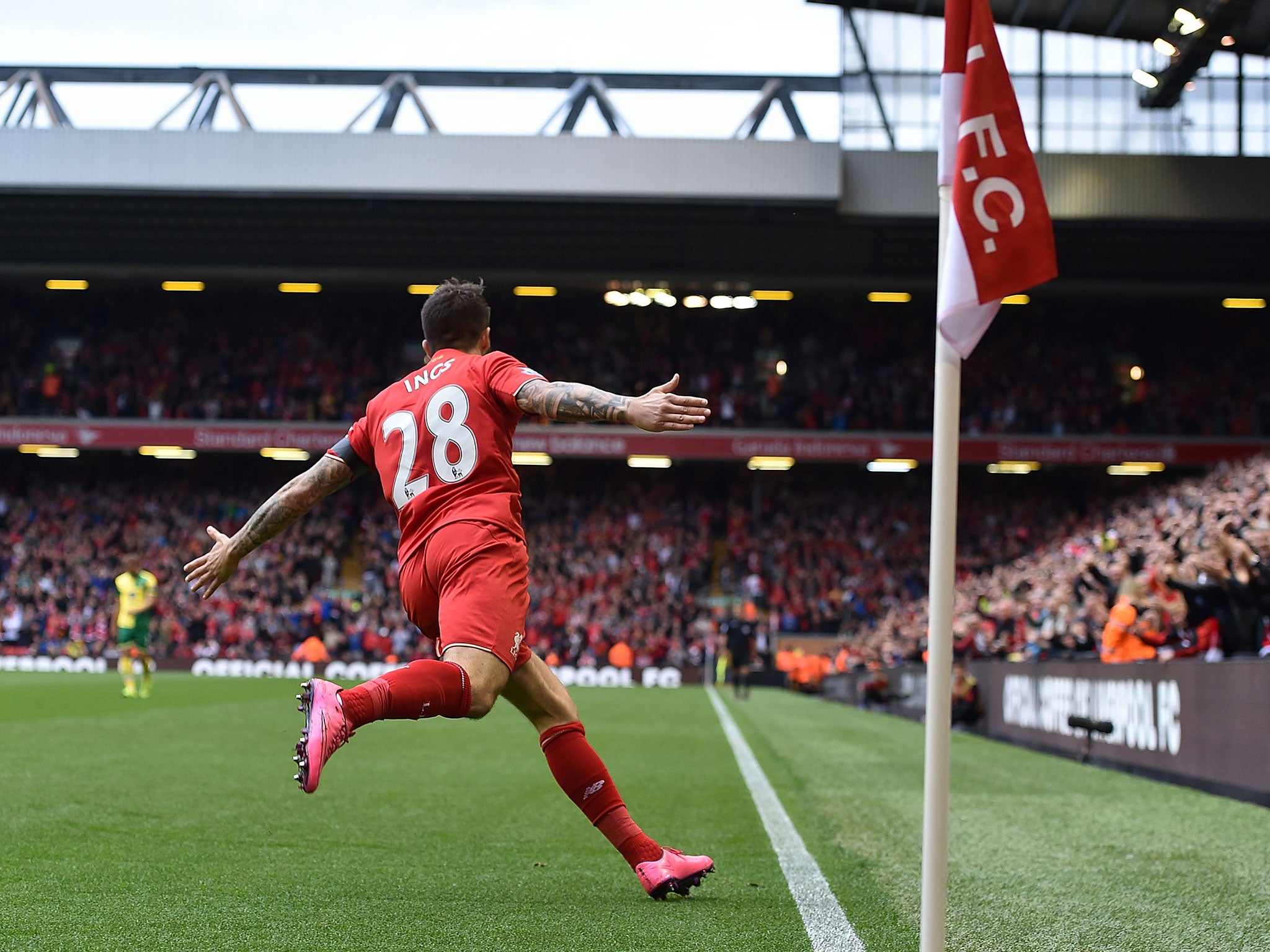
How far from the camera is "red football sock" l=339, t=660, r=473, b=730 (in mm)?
3242

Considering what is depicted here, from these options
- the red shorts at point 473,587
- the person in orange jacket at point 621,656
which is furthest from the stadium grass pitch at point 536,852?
the person in orange jacket at point 621,656

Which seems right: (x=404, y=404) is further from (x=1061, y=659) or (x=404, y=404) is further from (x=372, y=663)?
(x=372, y=663)

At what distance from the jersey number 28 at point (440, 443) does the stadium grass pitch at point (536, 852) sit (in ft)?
4.09

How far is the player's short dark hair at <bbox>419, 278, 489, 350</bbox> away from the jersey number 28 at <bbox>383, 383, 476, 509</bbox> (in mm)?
261

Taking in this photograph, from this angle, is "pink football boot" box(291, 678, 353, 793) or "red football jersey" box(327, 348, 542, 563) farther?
"red football jersey" box(327, 348, 542, 563)

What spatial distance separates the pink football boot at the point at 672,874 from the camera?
4016 millimetres

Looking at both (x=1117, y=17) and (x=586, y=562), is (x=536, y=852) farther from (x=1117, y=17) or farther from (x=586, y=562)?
(x=586, y=562)

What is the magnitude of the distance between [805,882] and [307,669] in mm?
27004

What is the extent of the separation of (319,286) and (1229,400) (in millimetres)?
23860

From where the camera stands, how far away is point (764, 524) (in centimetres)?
3516

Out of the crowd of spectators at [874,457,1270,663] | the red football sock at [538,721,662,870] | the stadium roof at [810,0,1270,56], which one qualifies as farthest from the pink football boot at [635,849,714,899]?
the stadium roof at [810,0,1270,56]

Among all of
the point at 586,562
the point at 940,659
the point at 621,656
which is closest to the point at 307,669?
the point at 621,656

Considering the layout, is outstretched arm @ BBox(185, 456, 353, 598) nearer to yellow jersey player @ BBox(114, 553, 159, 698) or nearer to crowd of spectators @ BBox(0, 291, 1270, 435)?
yellow jersey player @ BBox(114, 553, 159, 698)

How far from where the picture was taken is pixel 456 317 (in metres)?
4.03
